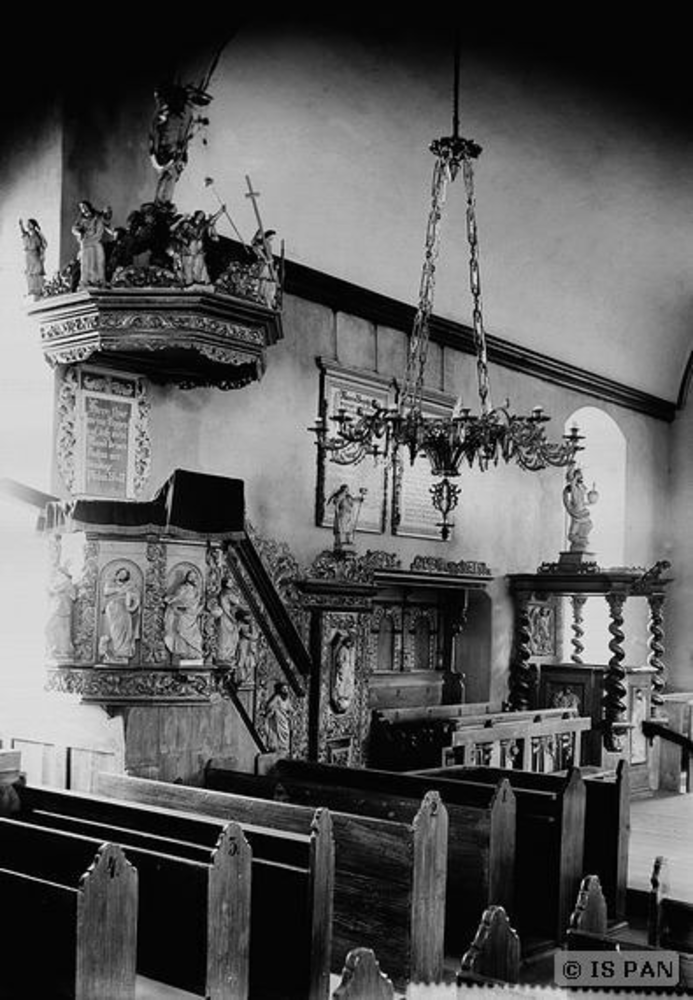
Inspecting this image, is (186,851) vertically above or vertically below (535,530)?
below

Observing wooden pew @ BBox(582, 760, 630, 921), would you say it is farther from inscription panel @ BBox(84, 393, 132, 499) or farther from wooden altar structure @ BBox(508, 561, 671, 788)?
wooden altar structure @ BBox(508, 561, 671, 788)

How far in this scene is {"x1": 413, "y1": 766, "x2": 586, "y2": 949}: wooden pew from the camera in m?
6.91

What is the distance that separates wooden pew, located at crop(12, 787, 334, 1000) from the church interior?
0.7 inches

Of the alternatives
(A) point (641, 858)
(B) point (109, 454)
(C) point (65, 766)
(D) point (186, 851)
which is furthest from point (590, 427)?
(D) point (186, 851)

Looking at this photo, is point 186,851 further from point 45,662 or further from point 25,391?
point 25,391

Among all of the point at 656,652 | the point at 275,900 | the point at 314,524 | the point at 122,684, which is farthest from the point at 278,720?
the point at 656,652

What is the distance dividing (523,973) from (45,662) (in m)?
3.40

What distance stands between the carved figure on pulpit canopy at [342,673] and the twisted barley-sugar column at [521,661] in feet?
10.1

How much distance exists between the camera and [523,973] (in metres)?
6.19

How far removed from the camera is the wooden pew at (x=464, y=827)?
6.52 metres

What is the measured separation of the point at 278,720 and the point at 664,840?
137 inches

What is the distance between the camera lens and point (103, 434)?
8.20 m

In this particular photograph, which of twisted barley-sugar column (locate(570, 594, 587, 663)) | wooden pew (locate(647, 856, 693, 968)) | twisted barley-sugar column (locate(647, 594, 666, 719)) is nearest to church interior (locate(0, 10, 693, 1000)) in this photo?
wooden pew (locate(647, 856, 693, 968))

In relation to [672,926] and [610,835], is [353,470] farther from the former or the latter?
[672,926]
